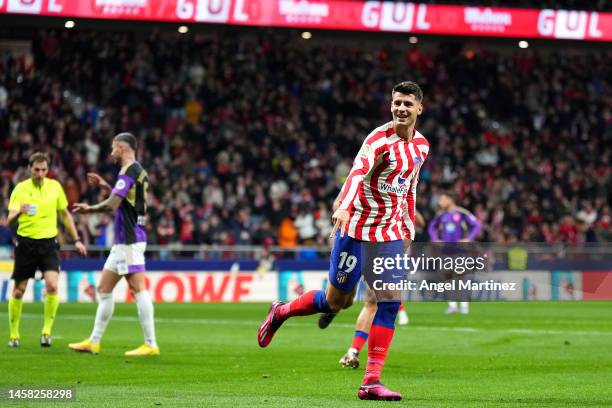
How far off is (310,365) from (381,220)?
135 inches

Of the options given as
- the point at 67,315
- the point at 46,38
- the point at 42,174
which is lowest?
the point at 67,315

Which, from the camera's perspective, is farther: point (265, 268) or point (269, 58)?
point (269, 58)

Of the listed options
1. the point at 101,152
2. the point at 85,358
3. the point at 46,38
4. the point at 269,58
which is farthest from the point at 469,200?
the point at 85,358

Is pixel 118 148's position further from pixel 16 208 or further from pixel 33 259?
pixel 33 259

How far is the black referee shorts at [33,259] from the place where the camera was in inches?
567

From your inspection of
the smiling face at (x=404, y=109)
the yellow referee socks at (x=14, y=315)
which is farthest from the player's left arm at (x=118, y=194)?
the smiling face at (x=404, y=109)

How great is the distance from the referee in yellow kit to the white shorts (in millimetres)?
1420

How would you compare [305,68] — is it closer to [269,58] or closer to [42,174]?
[269,58]

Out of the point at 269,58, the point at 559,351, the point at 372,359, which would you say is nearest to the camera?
the point at 372,359

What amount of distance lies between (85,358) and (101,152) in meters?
18.4

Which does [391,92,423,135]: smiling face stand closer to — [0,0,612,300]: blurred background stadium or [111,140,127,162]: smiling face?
[111,140,127,162]: smiling face

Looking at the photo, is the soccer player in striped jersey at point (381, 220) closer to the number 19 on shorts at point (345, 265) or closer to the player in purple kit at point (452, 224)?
the number 19 on shorts at point (345, 265)

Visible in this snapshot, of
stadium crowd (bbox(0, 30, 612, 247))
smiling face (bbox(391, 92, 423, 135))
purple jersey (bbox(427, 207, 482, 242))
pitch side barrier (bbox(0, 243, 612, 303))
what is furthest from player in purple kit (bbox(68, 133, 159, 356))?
stadium crowd (bbox(0, 30, 612, 247))

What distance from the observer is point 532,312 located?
2400 cm
